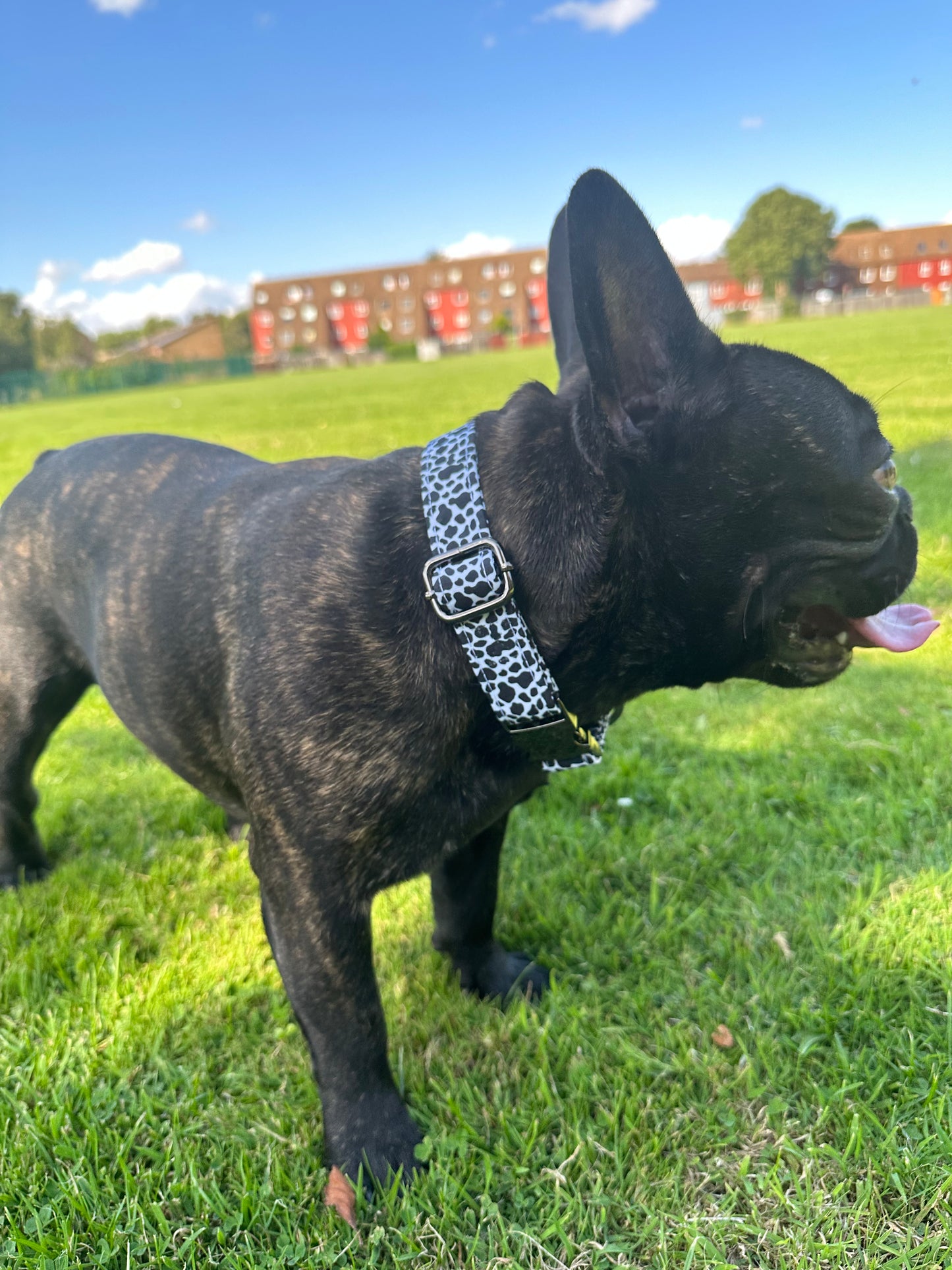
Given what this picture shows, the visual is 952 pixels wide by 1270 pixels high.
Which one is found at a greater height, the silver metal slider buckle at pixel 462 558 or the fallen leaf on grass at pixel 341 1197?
the silver metal slider buckle at pixel 462 558

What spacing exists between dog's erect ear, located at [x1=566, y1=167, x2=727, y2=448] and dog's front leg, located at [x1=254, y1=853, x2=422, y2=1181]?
1.17 metres

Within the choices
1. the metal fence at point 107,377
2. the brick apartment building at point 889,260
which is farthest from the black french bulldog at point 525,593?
the metal fence at point 107,377

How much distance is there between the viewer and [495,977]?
8.62 feet

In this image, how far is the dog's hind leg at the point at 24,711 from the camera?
2.88 meters

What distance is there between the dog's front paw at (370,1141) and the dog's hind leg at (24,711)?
1680 millimetres

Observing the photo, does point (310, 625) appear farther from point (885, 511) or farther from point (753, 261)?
point (753, 261)

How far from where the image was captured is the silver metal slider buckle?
5.61ft

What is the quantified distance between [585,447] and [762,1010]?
162 cm

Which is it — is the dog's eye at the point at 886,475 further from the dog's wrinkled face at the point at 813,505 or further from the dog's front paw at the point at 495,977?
the dog's front paw at the point at 495,977

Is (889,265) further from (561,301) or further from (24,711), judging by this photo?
(24,711)

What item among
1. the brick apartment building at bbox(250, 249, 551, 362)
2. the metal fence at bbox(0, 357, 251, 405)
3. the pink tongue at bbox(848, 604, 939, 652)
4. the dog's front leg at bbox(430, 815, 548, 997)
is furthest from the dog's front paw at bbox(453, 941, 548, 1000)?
the brick apartment building at bbox(250, 249, 551, 362)

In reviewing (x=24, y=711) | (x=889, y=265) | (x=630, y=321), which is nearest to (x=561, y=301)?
(x=630, y=321)

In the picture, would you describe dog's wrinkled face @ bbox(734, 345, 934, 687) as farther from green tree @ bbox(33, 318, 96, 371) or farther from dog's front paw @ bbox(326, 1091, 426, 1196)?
green tree @ bbox(33, 318, 96, 371)

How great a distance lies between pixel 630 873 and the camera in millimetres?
3086
